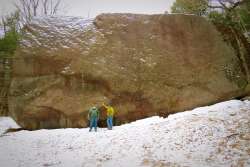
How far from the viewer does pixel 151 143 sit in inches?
383

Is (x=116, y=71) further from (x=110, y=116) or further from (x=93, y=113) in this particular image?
(x=93, y=113)

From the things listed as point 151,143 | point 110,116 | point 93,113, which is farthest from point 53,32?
point 151,143

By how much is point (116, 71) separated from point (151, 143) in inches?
182

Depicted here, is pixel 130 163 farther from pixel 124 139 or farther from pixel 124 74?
pixel 124 74

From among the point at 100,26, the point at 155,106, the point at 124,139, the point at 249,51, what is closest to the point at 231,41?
the point at 249,51

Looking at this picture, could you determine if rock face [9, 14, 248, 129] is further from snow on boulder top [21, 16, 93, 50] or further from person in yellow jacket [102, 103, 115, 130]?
person in yellow jacket [102, 103, 115, 130]

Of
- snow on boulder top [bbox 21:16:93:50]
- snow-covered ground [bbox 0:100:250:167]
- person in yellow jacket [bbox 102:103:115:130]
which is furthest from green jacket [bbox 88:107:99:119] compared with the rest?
snow on boulder top [bbox 21:16:93:50]

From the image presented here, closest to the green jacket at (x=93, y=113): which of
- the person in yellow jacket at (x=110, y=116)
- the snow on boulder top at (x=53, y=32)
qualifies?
the person in yellow jacket at (x=110, y=116)

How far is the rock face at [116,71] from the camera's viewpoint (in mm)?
12844

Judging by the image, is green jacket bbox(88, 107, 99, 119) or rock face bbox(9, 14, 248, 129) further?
rock face bbox(9, 14, 248, 129)

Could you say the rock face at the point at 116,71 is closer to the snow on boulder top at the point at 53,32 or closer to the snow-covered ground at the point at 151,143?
the snow on boulder top at the point at 53,32

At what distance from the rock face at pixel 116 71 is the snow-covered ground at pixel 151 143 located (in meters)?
0.90

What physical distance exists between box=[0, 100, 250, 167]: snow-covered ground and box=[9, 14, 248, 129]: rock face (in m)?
0.90

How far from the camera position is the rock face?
12.8 m
